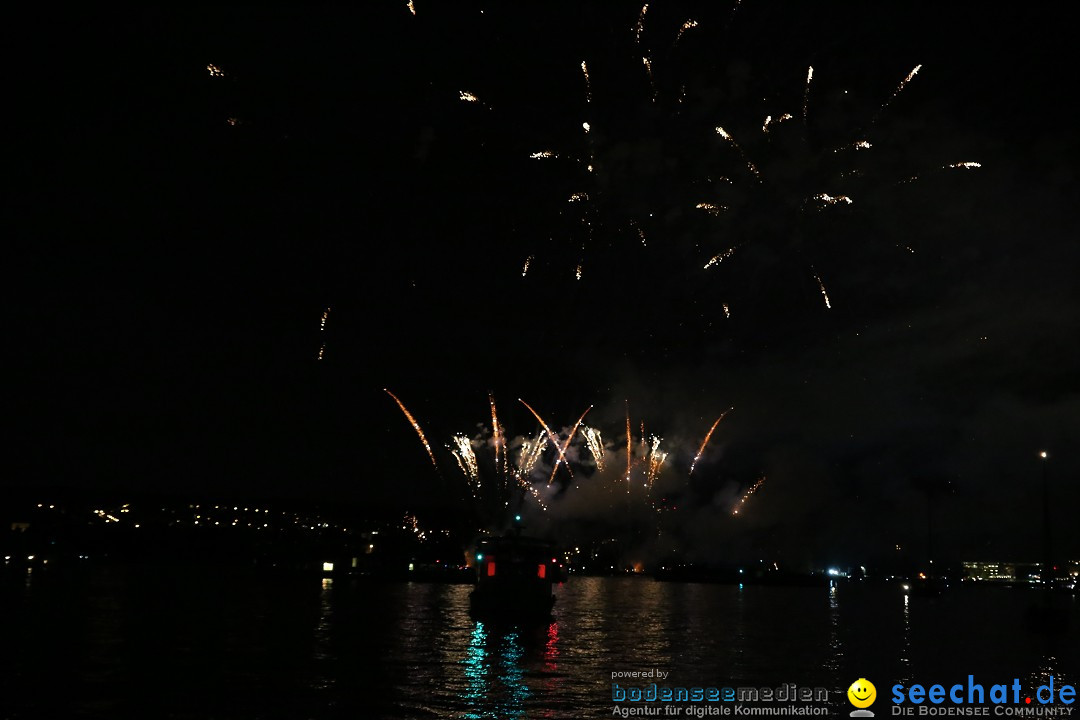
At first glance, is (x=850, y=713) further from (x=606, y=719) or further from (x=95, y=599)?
(x=95, y=599)

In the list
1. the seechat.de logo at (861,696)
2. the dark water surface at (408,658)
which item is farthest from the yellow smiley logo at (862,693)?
the dark water surface at (408,658)

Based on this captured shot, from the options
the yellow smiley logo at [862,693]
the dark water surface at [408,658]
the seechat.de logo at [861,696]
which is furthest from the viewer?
the yellow smiley logo at [862,693]

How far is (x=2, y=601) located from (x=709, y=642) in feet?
130

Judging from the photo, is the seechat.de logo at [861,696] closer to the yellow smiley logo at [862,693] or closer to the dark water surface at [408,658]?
the yellow smiley logo at [862,693]

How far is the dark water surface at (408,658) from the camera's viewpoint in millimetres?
21469

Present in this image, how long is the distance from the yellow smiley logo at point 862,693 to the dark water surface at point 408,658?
0.43 meters

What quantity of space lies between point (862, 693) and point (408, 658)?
14.4m

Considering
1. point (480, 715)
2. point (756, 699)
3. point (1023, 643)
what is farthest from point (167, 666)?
point (1023, 643)

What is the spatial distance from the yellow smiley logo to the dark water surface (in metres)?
0.43

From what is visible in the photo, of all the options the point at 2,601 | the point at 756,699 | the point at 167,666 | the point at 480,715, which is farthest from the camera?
the point at 2,601

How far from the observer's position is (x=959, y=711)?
22703mm

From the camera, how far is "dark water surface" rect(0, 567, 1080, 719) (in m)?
21.5

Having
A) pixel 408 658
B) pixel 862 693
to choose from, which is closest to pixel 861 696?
pixel 862 693

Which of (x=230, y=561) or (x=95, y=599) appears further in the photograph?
(x=230, y=561)
